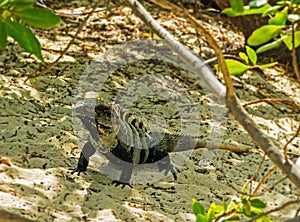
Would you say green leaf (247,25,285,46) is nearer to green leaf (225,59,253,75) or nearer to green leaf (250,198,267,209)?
green leaf (225,59,253,75)

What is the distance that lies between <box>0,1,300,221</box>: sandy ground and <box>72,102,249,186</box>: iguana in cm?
9

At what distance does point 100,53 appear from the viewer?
197 inches

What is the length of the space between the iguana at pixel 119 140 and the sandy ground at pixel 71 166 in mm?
93

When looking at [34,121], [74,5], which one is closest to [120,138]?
[34,121]

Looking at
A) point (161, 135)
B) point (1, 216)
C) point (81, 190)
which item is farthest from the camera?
point (161, 135)

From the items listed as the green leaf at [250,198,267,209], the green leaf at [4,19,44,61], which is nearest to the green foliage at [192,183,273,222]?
the green leaf at [250,198,267,209]

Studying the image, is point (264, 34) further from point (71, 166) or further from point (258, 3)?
point (71, 166)

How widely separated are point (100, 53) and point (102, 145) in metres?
1.85

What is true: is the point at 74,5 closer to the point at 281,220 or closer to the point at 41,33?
the point at 41,33

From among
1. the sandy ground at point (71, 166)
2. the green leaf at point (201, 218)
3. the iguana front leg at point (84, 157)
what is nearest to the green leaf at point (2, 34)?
the green leaf at point (201, 218)

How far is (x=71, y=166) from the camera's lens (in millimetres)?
3191

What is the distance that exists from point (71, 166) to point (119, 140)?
1.01 feet

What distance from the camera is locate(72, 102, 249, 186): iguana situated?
3.19m

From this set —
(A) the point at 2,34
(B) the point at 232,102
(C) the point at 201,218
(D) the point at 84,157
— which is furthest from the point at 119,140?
(A) the point at 2,34
